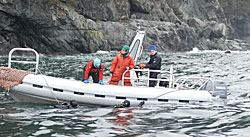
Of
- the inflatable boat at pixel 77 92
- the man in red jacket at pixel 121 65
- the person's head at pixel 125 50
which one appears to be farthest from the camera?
the man in red jacket at pixel 121 65

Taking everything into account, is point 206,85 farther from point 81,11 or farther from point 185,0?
point 185,0

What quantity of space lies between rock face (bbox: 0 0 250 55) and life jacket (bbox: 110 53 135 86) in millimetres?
30438

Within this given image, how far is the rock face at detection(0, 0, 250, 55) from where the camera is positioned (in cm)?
3845

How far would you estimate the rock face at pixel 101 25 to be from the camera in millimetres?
38453

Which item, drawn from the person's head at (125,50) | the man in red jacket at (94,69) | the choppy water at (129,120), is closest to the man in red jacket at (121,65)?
the person's head at (125,50)

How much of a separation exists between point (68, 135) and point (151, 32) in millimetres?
54872

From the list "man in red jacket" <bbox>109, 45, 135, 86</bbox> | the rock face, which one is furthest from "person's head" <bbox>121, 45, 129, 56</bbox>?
the rock face

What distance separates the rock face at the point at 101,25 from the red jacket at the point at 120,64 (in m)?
30.4

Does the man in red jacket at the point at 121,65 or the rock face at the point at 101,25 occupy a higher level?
the rock face at the point at 101,25

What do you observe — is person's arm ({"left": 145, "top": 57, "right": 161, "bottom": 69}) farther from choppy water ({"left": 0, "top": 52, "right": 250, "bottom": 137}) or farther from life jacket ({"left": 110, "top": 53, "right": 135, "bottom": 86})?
choppy water ({"left": 0, "top": 52, "right": 250, "bottom": 137})

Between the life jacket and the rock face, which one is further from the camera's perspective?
the rock face

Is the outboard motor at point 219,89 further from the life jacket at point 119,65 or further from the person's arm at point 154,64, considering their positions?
the life jacket at point 119,65

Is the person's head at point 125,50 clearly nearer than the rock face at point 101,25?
Yes

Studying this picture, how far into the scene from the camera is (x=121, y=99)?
927 centimetres
